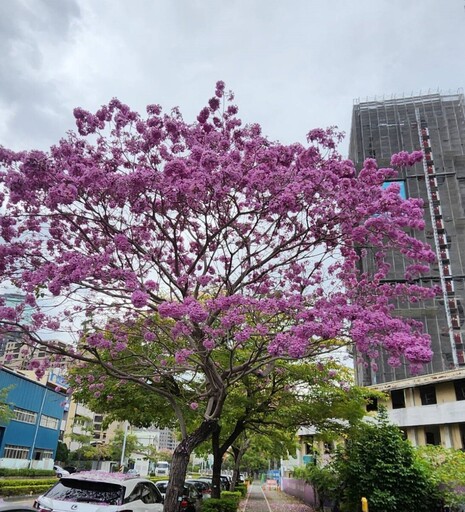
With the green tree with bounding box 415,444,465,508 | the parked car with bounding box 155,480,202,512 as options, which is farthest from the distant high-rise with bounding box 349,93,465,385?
the green tree with bounding box 415,444,465,508

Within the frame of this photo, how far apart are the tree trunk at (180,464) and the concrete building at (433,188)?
72.0 feet

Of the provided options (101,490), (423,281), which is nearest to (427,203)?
(423,281)

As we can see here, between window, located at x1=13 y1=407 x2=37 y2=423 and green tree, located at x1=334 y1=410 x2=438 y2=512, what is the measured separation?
30319 mm

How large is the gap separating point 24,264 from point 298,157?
17.3 ft

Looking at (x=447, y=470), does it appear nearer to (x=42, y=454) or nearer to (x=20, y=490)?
(x=20, y=490)

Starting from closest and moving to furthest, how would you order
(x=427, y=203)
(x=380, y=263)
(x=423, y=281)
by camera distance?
1. (x=380, y=263)
2. (x=423, y=281)
3. (x=427, y=203)

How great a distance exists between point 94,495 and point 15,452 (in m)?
33.6

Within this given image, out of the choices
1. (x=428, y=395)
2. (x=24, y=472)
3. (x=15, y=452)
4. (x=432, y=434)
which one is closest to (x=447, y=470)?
(x=428, y=395)

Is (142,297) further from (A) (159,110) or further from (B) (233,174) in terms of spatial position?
(A) (159,110)

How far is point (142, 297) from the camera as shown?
268 inches

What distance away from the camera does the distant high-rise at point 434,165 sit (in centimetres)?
3641

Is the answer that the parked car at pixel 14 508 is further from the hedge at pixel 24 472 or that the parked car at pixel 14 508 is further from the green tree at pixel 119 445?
the green tree at pixel 119 445

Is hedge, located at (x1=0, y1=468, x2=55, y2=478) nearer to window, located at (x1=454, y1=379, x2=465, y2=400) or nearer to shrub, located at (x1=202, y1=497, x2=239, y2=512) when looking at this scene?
shrub, located at (x1=202, y1=497, x2=239, y2=512)

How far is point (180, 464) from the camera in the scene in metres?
8.54
